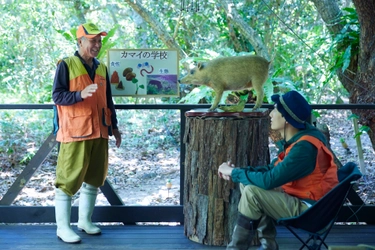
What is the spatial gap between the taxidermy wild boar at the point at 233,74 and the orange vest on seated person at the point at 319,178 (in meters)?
0.91

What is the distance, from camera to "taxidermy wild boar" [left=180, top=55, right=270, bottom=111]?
3578mm

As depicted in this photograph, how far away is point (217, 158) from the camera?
357 centimetres

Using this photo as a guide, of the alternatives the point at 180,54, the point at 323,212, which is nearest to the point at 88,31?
the point at 323,212

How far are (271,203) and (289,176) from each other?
19 centimetres

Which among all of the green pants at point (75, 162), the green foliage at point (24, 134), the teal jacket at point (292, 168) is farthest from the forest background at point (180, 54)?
the teal jacket at point (292, 168)

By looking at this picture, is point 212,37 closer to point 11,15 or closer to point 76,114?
point 11,15

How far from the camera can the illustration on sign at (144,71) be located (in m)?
3.95

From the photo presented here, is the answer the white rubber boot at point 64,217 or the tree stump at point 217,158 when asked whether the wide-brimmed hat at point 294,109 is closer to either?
the tree stump at point 217,158

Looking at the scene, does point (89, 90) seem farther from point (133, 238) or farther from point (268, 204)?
point (268, 204)

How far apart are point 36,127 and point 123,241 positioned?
1.42m

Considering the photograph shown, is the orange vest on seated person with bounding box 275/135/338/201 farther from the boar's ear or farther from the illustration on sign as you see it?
the illustration on sign

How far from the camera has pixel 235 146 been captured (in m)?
3.54

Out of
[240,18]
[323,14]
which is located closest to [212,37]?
[240,18]

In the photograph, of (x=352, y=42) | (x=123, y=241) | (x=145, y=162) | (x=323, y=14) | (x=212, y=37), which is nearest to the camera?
(x=123, y=241)
